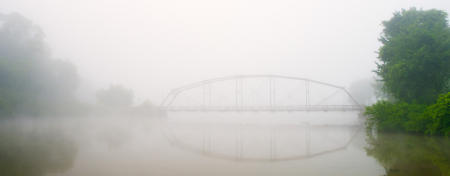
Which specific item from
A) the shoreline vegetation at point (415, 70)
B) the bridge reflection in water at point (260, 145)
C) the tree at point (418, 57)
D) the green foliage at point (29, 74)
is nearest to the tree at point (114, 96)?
the green foliage at point (29, 74)

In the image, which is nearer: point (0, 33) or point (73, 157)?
point (73, 157)

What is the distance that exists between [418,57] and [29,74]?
46.5m

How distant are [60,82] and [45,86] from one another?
3.61 meters

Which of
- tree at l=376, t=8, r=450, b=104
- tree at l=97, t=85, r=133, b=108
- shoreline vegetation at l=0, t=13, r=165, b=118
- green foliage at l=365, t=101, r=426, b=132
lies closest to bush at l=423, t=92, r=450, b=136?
green foliage at l=365, t=101, r=426, b=132

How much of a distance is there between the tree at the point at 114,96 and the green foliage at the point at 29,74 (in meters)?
A: 10.0

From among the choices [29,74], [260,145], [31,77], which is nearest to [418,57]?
[260,145]

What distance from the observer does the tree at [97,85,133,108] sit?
61.0 meters

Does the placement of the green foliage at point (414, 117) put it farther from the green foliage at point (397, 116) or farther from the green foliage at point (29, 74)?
the green foliage at point (29, 74)

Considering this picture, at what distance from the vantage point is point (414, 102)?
78.3 ft

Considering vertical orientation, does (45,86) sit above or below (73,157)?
above

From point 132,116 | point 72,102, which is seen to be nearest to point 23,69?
point 72,102

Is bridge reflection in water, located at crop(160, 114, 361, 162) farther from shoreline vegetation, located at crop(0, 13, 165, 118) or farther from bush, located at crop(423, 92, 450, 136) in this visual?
shoreline vegetation, located at crop(0, 13, 165, 118)

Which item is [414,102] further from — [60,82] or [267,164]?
[60,82]

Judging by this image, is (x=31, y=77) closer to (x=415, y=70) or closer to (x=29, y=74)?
(x=29, y=74)
